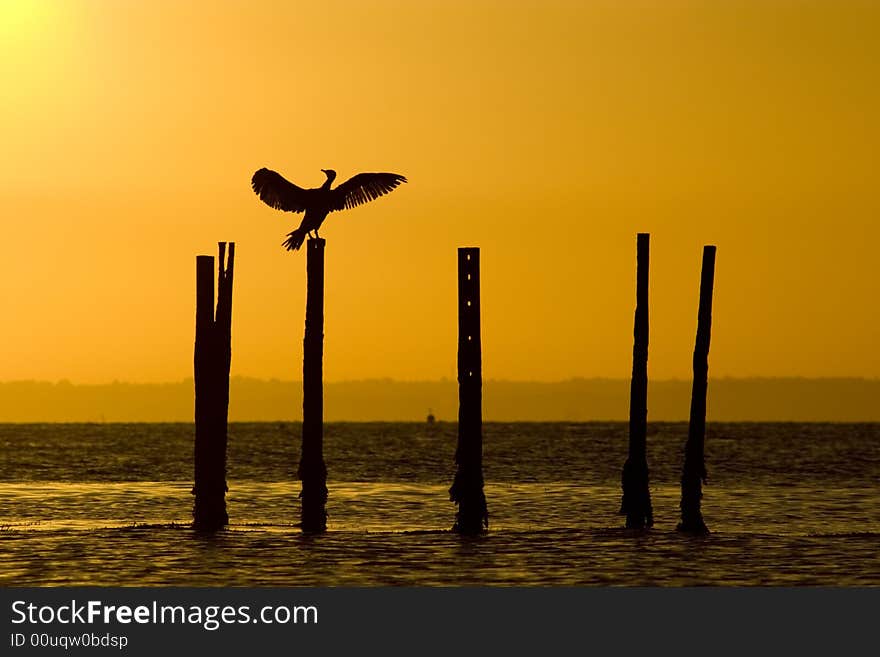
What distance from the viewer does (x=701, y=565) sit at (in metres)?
27.7

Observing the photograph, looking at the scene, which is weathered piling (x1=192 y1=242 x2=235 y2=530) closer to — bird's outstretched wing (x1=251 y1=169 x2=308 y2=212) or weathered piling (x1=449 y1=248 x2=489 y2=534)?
bird's outstretched wing (x1=251 y1=169 x2=308 y2=212)

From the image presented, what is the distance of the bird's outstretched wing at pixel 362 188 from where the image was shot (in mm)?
30047

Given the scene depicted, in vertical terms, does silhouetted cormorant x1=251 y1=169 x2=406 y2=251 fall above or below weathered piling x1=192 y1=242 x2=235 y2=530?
above

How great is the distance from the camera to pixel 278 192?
30.1 meters

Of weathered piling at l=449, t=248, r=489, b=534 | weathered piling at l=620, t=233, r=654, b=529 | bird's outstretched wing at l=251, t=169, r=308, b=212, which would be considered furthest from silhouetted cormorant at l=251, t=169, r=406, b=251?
weathered piling at l=620, t=233, r=654, b=529

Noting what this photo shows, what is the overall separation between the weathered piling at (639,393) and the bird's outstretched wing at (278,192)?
589cm

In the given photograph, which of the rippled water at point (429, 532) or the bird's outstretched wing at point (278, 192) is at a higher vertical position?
the bird's outstretched wing at point (278, 192)

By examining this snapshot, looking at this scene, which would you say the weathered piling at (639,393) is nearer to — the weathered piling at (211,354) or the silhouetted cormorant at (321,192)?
the silhouetted cormorant at (321,192)

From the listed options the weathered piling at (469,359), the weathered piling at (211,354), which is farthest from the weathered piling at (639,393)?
the weathered piling at (211,354)

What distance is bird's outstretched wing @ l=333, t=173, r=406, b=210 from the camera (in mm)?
30047

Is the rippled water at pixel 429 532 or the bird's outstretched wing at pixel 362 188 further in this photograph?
the bird's outstretched wing at pixel 362 188

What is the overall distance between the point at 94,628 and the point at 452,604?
4707mm

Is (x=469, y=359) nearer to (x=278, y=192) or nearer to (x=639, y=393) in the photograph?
(x=639, y=393)

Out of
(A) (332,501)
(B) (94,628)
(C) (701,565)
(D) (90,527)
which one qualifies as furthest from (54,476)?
(B) (94,628)
